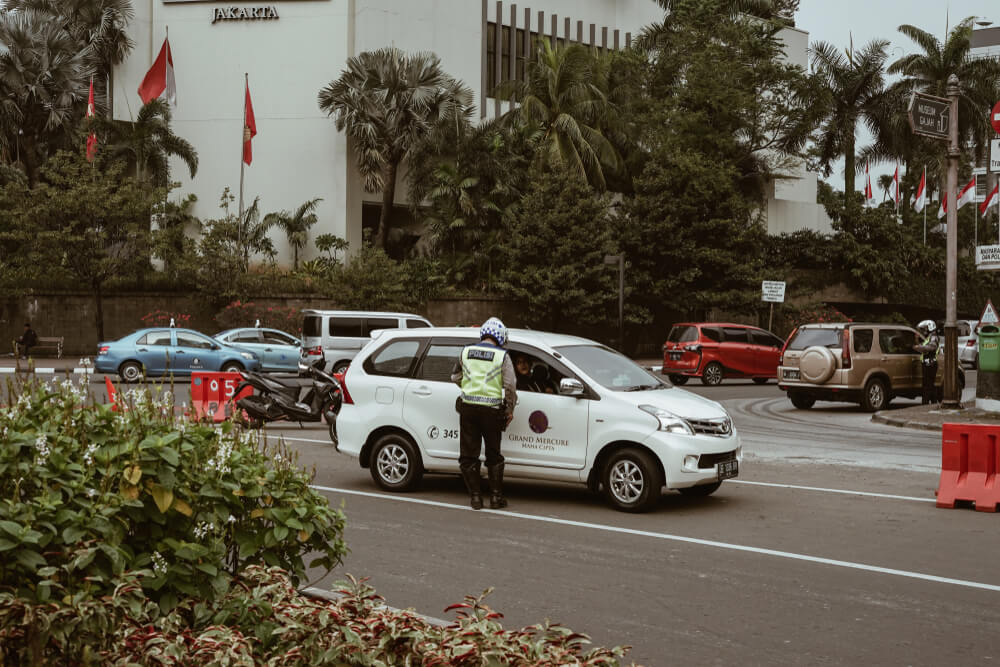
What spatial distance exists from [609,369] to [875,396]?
42.2 ft

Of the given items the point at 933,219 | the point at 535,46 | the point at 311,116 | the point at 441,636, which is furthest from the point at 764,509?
the point at 933,219

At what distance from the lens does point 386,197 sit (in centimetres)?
4525

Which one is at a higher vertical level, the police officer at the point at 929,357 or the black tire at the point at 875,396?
the police officer at the point at 929,357

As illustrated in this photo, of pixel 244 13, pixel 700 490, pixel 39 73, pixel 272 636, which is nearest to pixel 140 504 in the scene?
pixel 272 636

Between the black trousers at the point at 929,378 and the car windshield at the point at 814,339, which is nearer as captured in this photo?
the car windshield at the point at 814,339

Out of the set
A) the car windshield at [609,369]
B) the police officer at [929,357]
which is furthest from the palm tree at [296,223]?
the car windshield at [609,369]

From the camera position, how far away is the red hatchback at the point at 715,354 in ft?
99.3

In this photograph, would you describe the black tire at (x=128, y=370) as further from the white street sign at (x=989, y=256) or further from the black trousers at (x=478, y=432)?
the white street sign at (x=989, y=256)

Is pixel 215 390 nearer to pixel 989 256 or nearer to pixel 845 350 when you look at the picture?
pixel 845 350

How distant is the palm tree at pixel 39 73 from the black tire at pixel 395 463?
4014 cm

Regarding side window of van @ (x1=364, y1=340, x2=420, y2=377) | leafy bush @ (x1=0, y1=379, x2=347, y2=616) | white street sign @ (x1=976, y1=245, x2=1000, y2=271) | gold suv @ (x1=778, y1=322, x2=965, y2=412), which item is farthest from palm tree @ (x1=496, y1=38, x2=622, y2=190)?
leafy bush @ (x1=0, y1=379, x2=347, y2=616)

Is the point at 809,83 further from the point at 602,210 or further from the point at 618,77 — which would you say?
the point at 602,210

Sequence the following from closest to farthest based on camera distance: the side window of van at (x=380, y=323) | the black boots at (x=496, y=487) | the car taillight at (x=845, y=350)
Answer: the black boots at (x=496, y=487)
the car taillight at (x=845, y=350)
the side window of van at (x=380, y=323)

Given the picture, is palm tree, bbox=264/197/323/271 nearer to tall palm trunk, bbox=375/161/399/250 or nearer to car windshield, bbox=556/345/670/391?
tall palm trunk, bbox=375/161/399/250
